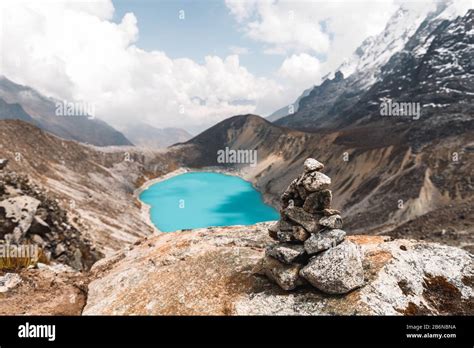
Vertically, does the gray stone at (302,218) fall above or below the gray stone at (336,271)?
above

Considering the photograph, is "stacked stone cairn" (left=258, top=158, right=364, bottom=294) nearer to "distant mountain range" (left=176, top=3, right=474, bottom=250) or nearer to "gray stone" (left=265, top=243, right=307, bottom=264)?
"gray stone" (left=265, top=243, right=307, bottom=264)

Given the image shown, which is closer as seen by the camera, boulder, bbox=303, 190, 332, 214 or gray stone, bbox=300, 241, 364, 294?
gray stone, bbox=300, 241, 364, 294

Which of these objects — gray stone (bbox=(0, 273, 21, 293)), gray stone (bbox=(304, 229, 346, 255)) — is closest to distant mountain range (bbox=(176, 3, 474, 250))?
gray stone (bbox=(304, 229, 346, 255))

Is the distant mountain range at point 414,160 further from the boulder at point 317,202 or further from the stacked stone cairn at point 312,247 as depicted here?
the stacked stone cairn at point 312,247

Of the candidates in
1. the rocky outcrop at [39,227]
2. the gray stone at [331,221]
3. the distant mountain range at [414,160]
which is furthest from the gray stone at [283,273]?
the distant mountain range at [414,160]

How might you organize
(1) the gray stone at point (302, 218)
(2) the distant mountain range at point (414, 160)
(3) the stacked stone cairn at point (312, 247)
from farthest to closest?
(2) the distant mountain range at point (414, 160) < (1) the gray stone at point (302, 218) < (3) the stacked stone cairn at point (312, 247)

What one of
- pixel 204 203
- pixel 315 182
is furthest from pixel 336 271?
pixel 204 203

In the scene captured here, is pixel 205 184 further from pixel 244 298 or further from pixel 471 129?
pixel 244 298
